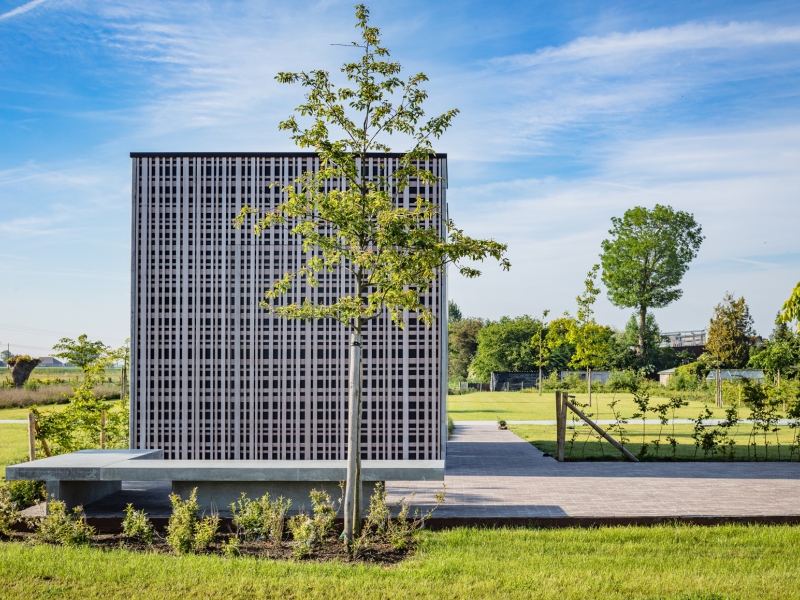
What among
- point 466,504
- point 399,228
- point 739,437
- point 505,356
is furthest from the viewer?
point 505,356

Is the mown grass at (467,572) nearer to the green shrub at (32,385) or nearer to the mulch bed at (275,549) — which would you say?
the mulch bed at (275,549)

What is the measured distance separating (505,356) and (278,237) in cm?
5049

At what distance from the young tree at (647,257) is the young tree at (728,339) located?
5.52 m

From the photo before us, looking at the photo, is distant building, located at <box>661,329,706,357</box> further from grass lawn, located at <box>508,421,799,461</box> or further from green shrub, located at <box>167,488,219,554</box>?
green shrub, located at <box>167,488,219,554</box>

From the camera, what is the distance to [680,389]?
40.2 meters

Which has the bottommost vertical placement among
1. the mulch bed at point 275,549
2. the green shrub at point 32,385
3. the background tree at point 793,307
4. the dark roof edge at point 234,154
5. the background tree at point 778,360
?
the mulch bed at point 275,549

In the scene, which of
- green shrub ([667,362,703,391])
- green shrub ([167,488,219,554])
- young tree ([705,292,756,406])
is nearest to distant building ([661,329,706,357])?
young tree ([705,292,756,406])

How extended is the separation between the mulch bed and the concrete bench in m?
0.81

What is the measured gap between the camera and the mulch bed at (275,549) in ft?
22.9

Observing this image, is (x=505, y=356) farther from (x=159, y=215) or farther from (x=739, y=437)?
(x=159, y=215)

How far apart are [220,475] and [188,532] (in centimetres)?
137

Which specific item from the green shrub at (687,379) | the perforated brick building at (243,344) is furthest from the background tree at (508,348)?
the perforated brick building at (243,344)

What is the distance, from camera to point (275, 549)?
23.8 ft

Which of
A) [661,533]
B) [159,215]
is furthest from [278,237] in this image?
[661,533]
